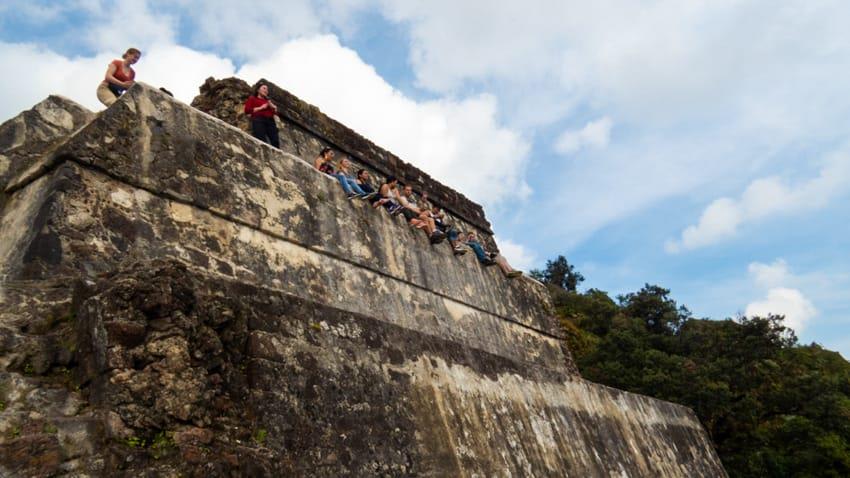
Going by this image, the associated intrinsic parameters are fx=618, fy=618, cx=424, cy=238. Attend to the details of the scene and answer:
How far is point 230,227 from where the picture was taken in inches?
184

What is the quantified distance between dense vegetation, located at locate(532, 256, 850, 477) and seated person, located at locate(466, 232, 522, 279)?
30.6 ft

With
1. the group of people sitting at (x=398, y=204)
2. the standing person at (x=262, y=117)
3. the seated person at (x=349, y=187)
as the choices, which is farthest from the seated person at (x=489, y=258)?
the standing person at (x=262, y=117)

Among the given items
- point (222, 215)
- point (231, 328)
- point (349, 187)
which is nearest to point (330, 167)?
point (349, 187)

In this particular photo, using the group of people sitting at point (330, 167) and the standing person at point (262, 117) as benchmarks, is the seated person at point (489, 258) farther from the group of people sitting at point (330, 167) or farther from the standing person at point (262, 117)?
the standing person at point (262, 117)

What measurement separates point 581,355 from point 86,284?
Result: 20.5 meters

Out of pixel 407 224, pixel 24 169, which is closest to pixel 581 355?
pixel 407 224

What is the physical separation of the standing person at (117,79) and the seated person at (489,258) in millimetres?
4573

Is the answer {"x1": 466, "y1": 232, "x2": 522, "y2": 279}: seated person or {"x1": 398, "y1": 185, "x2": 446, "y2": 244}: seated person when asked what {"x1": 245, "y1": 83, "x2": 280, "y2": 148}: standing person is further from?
{"x1": 466, "y1": 232, "x2": 522, "y2": 279}: seated person

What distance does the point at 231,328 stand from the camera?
301cm

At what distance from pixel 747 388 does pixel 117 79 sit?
17.0m

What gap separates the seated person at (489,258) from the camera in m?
8.27

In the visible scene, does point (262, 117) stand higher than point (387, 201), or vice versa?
point (262, 117)

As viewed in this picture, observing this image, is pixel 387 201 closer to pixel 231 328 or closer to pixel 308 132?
pixel 308 132

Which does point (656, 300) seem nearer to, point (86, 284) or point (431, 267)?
point (431, 267)
